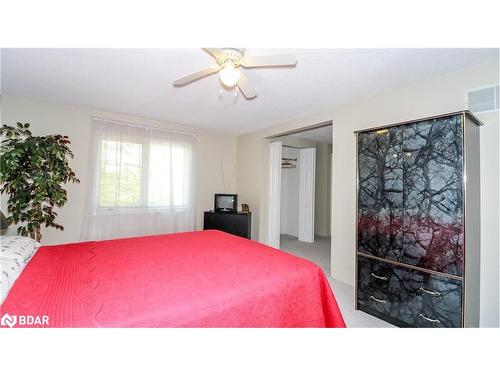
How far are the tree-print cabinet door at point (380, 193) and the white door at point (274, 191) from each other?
2.13 metres

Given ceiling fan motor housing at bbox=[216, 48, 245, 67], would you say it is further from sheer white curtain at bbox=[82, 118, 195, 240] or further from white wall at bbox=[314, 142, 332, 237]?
white wall at bbox=[314, 142, 332, 237]

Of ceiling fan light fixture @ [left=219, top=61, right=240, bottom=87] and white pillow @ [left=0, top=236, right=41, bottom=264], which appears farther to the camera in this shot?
ceiling fan light fixture @ [left=219, top=61, right=240, bottom=87]

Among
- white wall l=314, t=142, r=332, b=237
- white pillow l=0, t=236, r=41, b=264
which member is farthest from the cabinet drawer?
white wall l=314, t=142, r=332, b=237

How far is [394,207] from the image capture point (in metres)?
1.98

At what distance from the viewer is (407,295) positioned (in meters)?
1.87

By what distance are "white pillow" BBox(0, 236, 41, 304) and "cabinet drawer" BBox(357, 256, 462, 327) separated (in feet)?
8.34

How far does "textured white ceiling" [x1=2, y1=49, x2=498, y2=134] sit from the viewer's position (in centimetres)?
188

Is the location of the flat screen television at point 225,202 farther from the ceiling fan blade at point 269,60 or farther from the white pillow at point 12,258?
the ceiling fan blade at point 269,60

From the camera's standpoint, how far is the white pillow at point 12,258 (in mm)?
1104

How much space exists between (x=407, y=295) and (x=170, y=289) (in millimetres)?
1897

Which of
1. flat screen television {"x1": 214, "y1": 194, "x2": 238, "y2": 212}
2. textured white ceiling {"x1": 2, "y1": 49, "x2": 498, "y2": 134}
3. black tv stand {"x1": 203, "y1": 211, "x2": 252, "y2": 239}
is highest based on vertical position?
textured white ceiling {"x1": 2, "y1": 49, "x2": 498, "y2": 134}

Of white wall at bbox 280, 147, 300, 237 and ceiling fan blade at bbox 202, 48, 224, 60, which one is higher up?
ceiling fan blade at bbox 202, 48, 224, 60

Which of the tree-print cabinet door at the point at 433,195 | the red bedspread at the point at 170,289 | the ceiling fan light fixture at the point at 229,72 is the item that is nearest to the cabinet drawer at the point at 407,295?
the tree-print cabinet door at the point at 433,195
